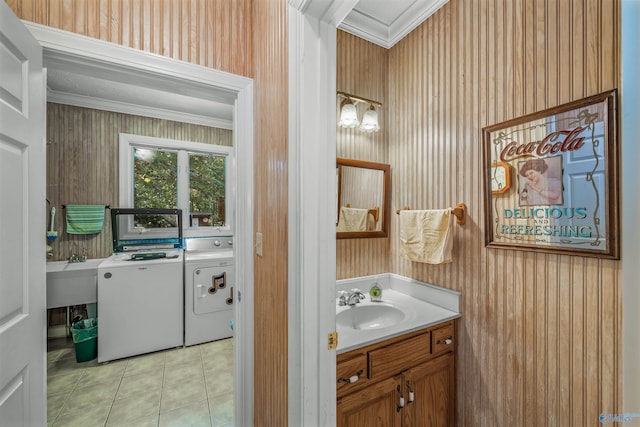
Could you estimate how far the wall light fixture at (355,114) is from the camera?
6.10ft

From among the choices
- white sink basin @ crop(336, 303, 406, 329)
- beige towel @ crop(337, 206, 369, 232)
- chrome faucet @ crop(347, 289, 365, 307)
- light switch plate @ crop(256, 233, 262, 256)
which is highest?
beige towel @ crop(337, 206, 369, 232)

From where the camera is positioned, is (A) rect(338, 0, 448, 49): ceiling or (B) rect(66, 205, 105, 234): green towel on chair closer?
(A) rect(338, 0, 448, 49): ceiling

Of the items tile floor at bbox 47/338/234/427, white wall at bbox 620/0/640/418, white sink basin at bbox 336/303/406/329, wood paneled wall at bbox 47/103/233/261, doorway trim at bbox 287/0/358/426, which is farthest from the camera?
wood paneled wall at bbox 47/103/233/261

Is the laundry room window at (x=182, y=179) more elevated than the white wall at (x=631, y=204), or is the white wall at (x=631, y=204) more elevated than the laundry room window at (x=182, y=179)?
the laundry room window at (x=182, y=179)

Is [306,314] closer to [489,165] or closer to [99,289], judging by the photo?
[489,165]

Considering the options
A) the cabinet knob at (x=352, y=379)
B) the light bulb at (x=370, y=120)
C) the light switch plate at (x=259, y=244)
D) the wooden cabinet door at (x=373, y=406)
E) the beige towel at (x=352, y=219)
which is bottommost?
the wooden cabinet door at (x=373, y=406)

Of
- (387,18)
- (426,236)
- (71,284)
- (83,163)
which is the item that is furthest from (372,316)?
(83,163)

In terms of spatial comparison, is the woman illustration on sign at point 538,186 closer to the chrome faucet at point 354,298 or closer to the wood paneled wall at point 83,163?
the chrome faucet at point 354,298

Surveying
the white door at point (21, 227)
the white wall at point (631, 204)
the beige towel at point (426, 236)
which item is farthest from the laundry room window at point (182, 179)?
the white wall at point (631, 204)

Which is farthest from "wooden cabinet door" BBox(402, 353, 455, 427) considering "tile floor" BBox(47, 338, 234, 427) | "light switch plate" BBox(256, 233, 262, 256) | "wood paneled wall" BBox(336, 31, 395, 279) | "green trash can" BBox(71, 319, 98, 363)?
"green trash can" BBox(71, 319, 98, 363)

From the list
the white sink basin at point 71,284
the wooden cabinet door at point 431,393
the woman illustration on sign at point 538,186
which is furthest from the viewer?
the white sink basin at point 71,284

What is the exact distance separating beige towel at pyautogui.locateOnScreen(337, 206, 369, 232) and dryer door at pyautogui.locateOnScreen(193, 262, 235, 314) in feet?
5.24

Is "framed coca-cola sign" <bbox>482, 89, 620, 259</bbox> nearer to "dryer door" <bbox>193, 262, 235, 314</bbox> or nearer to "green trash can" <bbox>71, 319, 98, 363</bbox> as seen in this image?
"dryer door" <bbox>193, 262, 235, 314</bbox>

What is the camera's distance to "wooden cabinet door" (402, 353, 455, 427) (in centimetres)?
140
